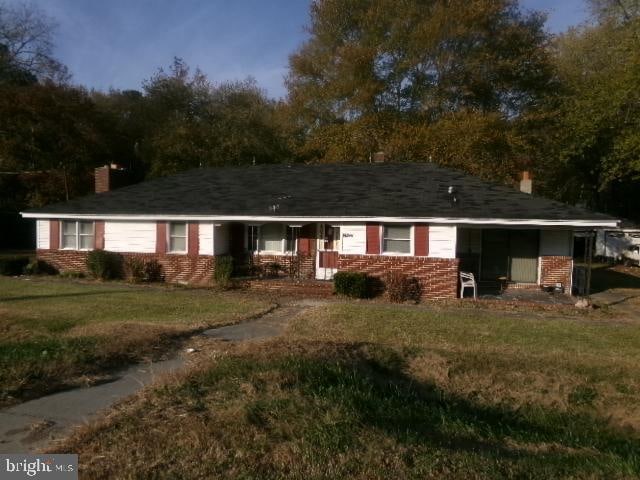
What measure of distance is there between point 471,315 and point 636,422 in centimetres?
628

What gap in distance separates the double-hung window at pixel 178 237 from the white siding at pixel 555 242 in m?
12.8

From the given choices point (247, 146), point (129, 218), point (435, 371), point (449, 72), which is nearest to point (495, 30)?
point (449, 72)

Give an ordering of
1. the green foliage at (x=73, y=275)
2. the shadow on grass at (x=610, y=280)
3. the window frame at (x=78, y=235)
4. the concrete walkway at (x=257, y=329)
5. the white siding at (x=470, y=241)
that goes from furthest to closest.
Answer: the window frame at (x=78, y=235) → the shadow on grass at (x=610, y=280) → the green foliage at (x=73, y=275) → the white siding at (x=470, y=241) → the concrete walkway at (x=257, y=329)

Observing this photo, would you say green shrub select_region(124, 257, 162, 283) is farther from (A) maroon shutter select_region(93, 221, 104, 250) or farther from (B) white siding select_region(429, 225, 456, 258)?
(B) white siding select_region(429, 225, 456, 258)

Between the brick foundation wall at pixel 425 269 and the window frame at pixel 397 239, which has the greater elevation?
the window frame at pixel 397 239

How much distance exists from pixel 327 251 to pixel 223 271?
3.81 m

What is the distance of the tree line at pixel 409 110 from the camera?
29312mm

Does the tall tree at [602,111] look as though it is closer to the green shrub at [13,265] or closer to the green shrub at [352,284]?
the green shrub at [352,284]

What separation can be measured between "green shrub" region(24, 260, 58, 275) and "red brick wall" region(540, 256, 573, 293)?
61.3ft

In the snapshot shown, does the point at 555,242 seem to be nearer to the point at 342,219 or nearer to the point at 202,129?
the point at 342,219

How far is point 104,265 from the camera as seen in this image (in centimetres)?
1956

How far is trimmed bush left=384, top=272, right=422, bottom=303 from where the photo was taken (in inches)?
625

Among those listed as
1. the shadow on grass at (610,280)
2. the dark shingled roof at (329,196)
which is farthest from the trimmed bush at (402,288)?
the shadow on grass at (610,280)

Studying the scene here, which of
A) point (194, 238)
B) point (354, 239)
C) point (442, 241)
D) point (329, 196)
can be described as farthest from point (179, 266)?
point (442, 241)
